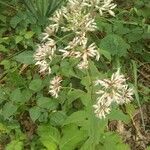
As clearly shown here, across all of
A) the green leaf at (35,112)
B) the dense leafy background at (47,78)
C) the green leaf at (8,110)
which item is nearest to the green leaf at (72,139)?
the dense leafy background at (47,78)

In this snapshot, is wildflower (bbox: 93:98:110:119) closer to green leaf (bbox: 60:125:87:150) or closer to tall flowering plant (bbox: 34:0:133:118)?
tall flowering plant (bbox: 34:0:133:118)

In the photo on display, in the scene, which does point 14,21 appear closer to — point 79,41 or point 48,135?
point 48,135

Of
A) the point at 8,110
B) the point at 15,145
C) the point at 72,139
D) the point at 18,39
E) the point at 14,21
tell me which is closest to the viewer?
the point at 72,139

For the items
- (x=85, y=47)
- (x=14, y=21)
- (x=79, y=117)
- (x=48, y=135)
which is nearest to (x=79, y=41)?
(x=85, y=47)

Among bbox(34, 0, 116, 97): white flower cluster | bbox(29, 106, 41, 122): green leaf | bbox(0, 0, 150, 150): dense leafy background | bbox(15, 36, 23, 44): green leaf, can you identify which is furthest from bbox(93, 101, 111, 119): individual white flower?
bbox(15, 36, 23, 44): green leaf

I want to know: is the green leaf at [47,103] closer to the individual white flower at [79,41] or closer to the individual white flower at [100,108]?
the individual white flower at [100,108]

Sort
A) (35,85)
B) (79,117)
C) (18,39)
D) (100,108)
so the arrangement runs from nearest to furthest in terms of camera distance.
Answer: (100,108), (79,117), (35,85), (18,39)

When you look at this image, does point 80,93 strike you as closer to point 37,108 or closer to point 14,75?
point 37,108

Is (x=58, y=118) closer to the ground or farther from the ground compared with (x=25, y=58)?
closer to the ground

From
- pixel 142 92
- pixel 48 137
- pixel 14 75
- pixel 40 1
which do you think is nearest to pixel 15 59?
pixel 14 75
